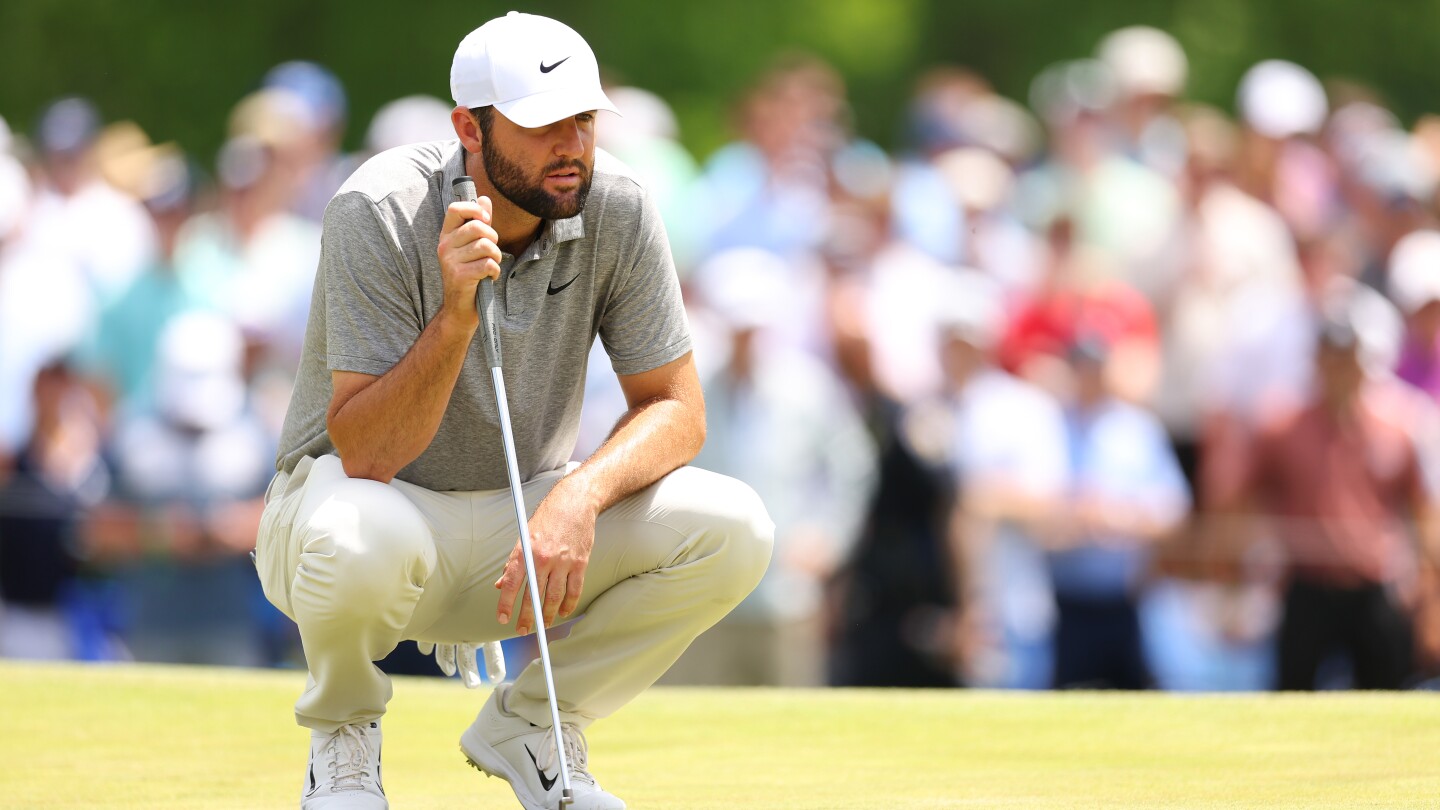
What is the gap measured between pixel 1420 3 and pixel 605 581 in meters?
14.6

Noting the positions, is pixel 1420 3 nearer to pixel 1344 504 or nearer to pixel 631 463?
pixel 1344 504

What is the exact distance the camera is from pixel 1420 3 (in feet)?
58.7

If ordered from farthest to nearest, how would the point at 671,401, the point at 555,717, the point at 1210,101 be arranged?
the point at 1210,101
the point at 671,401
the point at 555,717

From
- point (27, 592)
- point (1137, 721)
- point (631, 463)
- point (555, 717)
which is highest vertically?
point (631, 463)

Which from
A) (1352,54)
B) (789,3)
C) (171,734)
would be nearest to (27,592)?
(171,734)

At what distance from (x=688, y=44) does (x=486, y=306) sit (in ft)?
43.3

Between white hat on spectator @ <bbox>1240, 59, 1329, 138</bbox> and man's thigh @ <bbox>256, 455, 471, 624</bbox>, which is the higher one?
man's thigh @ <bbox>256, 455, 471, 624</bbox>

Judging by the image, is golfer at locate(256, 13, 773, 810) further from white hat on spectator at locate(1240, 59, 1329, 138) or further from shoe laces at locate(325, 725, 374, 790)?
white hat on spectator at locate(1240, 59, 1329, 138)

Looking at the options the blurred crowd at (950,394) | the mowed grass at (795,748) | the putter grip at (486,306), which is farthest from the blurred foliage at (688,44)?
the putter grip at (486,306)

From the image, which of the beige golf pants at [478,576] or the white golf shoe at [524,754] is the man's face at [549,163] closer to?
the beige golf pants at [478,576]

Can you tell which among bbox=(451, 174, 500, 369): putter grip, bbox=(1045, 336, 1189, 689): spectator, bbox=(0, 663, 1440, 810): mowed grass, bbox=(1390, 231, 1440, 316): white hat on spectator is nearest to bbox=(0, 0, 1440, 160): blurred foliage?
bbox=(1390, 231, 1440, 316): white hat on spectator

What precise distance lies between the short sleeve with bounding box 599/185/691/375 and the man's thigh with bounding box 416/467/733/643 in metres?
0.27

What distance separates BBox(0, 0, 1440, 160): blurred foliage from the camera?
54.7 feet

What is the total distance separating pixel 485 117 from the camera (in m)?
4.84
